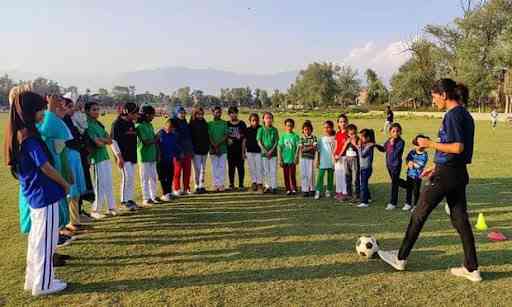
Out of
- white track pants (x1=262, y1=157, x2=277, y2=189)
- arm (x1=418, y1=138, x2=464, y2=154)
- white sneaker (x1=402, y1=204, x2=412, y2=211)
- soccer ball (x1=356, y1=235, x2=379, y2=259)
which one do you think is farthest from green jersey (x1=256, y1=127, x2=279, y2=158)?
arm (x1=418, y1=138, x2=464, y2=154)

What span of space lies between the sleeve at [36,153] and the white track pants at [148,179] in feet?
12.8

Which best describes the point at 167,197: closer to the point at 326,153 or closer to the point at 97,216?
the point at 97,216

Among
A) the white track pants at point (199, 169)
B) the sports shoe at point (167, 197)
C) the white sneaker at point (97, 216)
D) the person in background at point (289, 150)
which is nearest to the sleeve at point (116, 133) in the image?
the white sneaker at point (97, 216)

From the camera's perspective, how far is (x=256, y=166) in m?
9.35

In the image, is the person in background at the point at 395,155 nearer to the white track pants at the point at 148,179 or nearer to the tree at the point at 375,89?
the white track pants at the point at 148,179

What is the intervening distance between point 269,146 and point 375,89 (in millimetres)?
81278

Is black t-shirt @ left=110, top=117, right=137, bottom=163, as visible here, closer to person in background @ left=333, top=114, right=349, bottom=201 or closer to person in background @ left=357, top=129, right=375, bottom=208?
person in background @ left=333, top=114, right=349, bottom=201

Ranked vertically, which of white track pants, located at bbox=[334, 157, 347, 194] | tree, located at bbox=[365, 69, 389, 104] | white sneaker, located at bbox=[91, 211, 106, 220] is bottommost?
white sneaker, located at bbox=[91, 211, 106, 220]

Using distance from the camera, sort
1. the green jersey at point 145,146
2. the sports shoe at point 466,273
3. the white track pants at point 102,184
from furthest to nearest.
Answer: the green jersey at point 145,146, the white track pants at point 102,184, the sports shoe at point 466,273

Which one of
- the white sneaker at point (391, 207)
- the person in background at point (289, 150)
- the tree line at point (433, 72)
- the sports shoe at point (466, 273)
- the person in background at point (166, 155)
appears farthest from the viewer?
the tree line at point (433, 72)

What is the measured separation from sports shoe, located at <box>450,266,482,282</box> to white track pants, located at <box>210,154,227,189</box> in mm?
5706

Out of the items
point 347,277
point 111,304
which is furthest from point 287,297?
point 111,304

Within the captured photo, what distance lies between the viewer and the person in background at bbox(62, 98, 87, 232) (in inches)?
244

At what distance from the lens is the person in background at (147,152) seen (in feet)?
25.8
